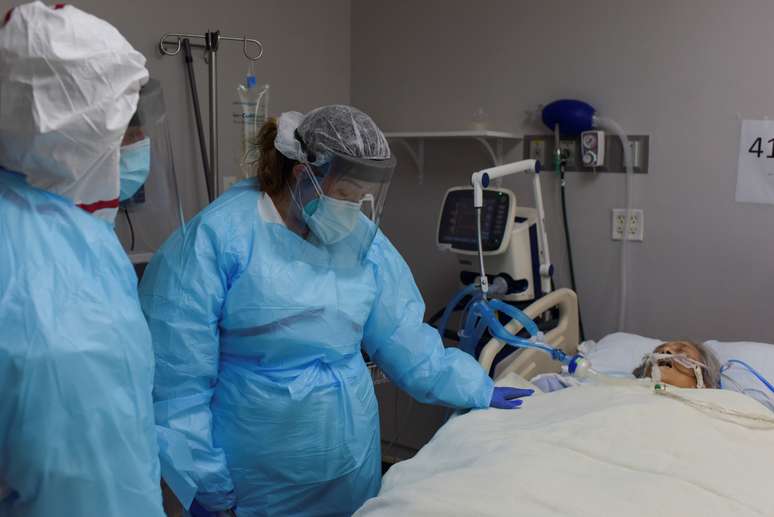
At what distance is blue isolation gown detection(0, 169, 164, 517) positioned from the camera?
86 centimetres

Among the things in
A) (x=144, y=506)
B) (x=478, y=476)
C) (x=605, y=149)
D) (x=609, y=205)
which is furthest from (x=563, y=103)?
(x=144, y=506)

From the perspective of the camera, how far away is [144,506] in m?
0.98

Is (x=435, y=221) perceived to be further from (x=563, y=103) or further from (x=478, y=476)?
(x=478, y=476)

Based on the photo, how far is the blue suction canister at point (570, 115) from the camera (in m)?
2.65

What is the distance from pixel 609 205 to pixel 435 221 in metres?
0.79

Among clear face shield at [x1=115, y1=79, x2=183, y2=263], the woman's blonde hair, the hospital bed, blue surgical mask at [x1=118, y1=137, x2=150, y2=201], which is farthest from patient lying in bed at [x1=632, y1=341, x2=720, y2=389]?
blue surgical mask at [x1=118, y1=137, x2=150, y2=201]

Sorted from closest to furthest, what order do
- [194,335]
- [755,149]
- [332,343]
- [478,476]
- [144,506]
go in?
1. [144,506]
2. [478,476]
3. [194,335]
4. [332,343]
5. [755,149]

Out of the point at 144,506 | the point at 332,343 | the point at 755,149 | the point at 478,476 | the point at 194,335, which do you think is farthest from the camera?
the point at 755,149

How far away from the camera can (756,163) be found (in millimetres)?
2438

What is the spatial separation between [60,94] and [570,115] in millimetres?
2078

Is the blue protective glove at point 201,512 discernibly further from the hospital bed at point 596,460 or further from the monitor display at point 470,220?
the monitor display at point 470,220

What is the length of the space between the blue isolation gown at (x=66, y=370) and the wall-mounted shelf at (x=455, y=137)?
196cm

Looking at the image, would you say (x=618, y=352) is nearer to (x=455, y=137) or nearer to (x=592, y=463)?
(x=592, y=463)

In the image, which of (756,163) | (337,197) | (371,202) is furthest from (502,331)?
(756,163)
